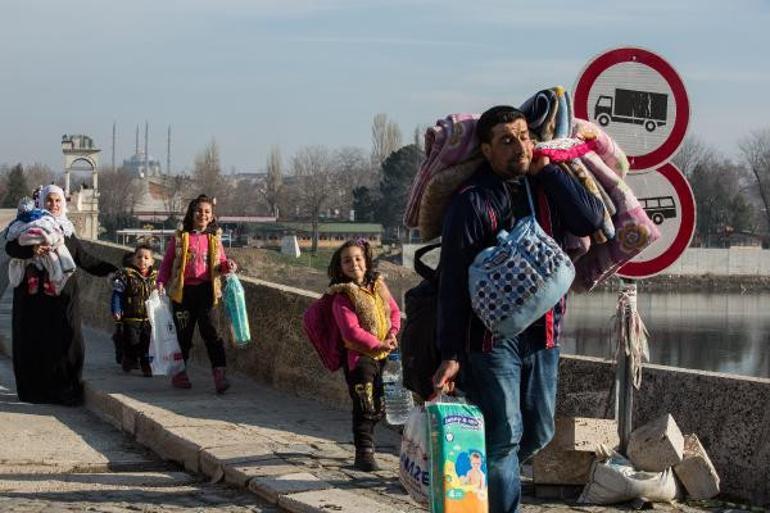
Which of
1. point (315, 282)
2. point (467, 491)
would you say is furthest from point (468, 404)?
point (315, 282)

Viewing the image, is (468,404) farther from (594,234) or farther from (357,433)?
(357,433)

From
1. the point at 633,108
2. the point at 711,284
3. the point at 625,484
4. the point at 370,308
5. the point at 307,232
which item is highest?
the point at 307,232

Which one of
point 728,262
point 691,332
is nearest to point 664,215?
point 691,332

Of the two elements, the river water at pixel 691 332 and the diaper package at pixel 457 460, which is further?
the river water at pixel 691 332

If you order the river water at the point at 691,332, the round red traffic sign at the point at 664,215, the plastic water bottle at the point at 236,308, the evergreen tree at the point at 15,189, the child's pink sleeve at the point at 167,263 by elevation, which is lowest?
the river water at the point at 691,332

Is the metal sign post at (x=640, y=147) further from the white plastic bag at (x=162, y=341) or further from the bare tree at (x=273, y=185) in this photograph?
the bare tree at (x=273, y=185)

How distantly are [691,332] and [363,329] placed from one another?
56445 millimetres

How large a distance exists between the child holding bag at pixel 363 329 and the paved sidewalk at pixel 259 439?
0.25 meters

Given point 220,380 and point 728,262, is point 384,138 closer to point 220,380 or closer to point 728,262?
point 728,262

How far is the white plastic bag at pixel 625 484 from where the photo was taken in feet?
22.2

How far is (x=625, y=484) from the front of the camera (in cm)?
678

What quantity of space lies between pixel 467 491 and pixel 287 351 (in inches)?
225

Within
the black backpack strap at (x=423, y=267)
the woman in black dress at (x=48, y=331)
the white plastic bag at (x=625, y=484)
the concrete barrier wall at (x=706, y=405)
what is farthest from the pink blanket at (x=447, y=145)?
the woman in black dress at (x=48, y=331)

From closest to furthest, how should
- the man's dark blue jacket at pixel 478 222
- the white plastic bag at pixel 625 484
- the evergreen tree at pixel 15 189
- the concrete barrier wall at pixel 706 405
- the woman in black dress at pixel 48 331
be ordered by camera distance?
the man's dark blue jacket at pixel 478 222 < the white plastic bag at pixel 625 484 < the concrete barrier wall at pixel 706 405 < the woman in black dress at pixel 48 331 < the evergreen tree at pixel 15 189
